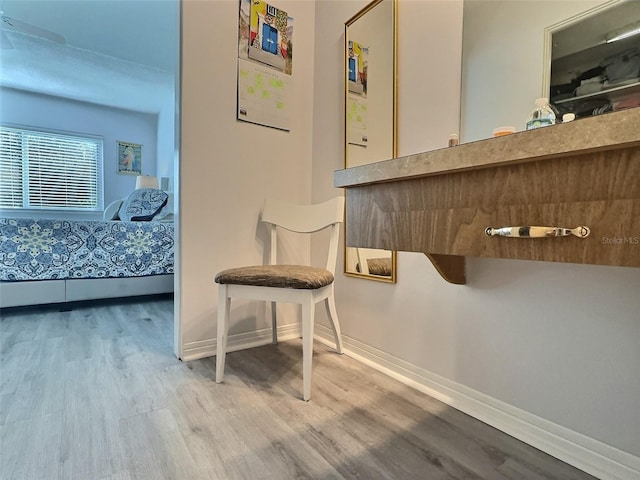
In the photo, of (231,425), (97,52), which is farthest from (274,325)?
(97,52)

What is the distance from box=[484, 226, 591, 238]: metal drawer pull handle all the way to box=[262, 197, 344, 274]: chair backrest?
1070 millimetres

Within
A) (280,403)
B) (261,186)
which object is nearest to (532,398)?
(280,403)

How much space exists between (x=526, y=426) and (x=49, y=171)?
5710 mm

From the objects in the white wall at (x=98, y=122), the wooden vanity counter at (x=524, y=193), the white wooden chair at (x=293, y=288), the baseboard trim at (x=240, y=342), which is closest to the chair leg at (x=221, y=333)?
the white wooden chair at (x=293, y=288)

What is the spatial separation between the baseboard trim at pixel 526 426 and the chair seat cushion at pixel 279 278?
0.53m

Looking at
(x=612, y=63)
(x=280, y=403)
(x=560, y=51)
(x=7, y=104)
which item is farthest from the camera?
(x=7, y=104)

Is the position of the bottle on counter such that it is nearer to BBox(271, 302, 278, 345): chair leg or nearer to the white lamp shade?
BBox(271, 302, 278, 345): chair leg

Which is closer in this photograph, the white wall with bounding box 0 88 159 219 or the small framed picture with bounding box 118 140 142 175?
the white wall with bounding box 0 88 159 219

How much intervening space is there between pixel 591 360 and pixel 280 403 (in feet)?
3.25

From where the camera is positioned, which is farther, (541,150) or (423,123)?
(423,123)

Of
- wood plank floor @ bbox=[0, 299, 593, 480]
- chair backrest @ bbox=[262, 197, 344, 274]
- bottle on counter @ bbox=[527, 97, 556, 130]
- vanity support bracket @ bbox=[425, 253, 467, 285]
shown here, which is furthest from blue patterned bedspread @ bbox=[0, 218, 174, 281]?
bottle on counter @ bbox=[527, 97, 556, 130]

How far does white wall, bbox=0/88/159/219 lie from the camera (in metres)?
4.20

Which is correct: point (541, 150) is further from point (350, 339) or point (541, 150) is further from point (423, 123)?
point (350, 339)

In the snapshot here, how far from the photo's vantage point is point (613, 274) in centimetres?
87
